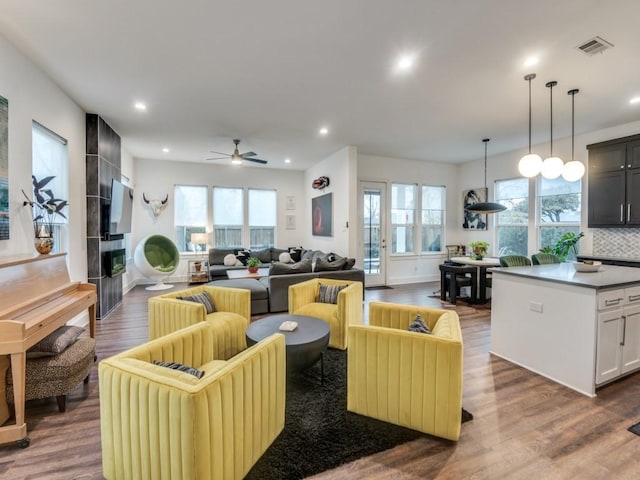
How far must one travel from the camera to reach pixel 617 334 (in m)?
2.65

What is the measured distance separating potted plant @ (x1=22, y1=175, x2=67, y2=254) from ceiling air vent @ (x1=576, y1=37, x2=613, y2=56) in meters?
5.28

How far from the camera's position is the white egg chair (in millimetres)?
6578

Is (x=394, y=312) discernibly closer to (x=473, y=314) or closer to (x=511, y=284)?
(x=511, y=284)

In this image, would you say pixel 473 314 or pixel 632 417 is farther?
pixel 473 314

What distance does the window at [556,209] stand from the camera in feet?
18.3

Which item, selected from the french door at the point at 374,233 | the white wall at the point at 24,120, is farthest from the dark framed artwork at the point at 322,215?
the white wall at the point at 24,120

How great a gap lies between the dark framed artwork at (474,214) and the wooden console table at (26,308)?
745 cm

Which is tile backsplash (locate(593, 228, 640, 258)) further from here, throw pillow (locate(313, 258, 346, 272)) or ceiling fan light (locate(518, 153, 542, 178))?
throw pillow (locate(313, 258, 346, 272))

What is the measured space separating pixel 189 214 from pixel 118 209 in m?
2.79

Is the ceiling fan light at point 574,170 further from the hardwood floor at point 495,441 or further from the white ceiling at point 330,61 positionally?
the hardwood floor at point 495,441

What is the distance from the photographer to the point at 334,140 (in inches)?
230

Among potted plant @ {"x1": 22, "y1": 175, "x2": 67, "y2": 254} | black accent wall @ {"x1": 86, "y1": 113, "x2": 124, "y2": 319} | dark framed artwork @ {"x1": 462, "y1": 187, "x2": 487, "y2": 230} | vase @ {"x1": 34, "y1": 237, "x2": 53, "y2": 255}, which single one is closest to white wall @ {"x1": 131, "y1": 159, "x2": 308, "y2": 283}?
black accent wall @ {"x1": 86, "y1": 113, "x2": 124, "y2": 319}

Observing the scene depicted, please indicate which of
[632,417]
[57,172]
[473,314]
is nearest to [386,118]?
[473,314]

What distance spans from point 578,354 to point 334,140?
15.6 ft
